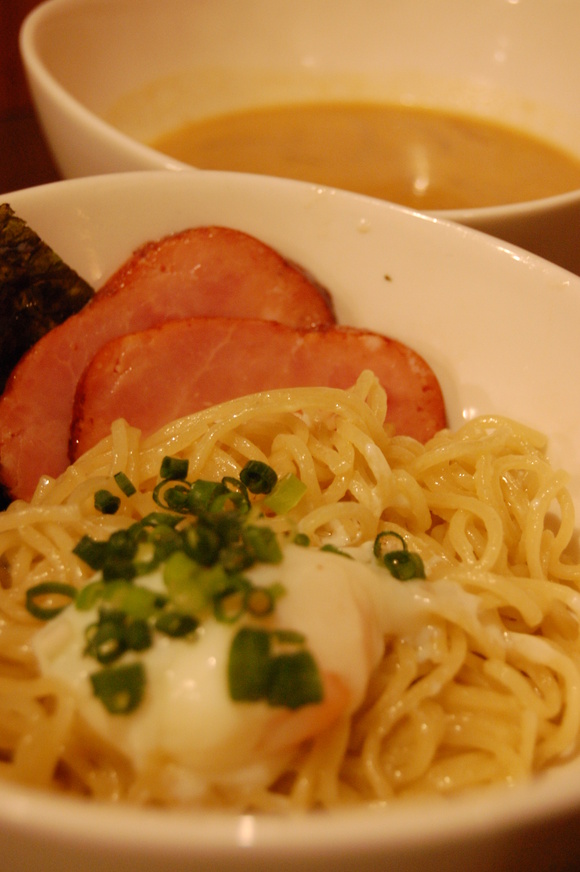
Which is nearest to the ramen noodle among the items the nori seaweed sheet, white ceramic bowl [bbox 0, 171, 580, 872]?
white ceramic bowl [bbox 0, 171, 580, 872]

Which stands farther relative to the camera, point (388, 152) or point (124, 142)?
point (388, 152)

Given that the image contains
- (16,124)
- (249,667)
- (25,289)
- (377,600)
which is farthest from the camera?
(16,124)

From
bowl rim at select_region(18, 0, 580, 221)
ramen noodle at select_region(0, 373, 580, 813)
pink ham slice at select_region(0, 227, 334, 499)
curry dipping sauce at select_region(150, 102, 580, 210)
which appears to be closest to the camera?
ramen noodle at select_region(0, 373, 580, 813)

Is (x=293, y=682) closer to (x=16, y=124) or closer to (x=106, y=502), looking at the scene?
(x=106, y=502)

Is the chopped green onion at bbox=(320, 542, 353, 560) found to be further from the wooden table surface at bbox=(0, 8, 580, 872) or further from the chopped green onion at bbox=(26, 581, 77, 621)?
the wooden table surface at bbox=(0, 8, 580, 872)

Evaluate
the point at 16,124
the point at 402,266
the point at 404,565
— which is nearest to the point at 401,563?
the point at 404,565

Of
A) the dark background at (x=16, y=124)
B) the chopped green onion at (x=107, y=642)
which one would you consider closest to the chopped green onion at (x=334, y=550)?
the chopped green onion at (x=107, y=642)

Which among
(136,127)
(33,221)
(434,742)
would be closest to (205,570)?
(434,742)
